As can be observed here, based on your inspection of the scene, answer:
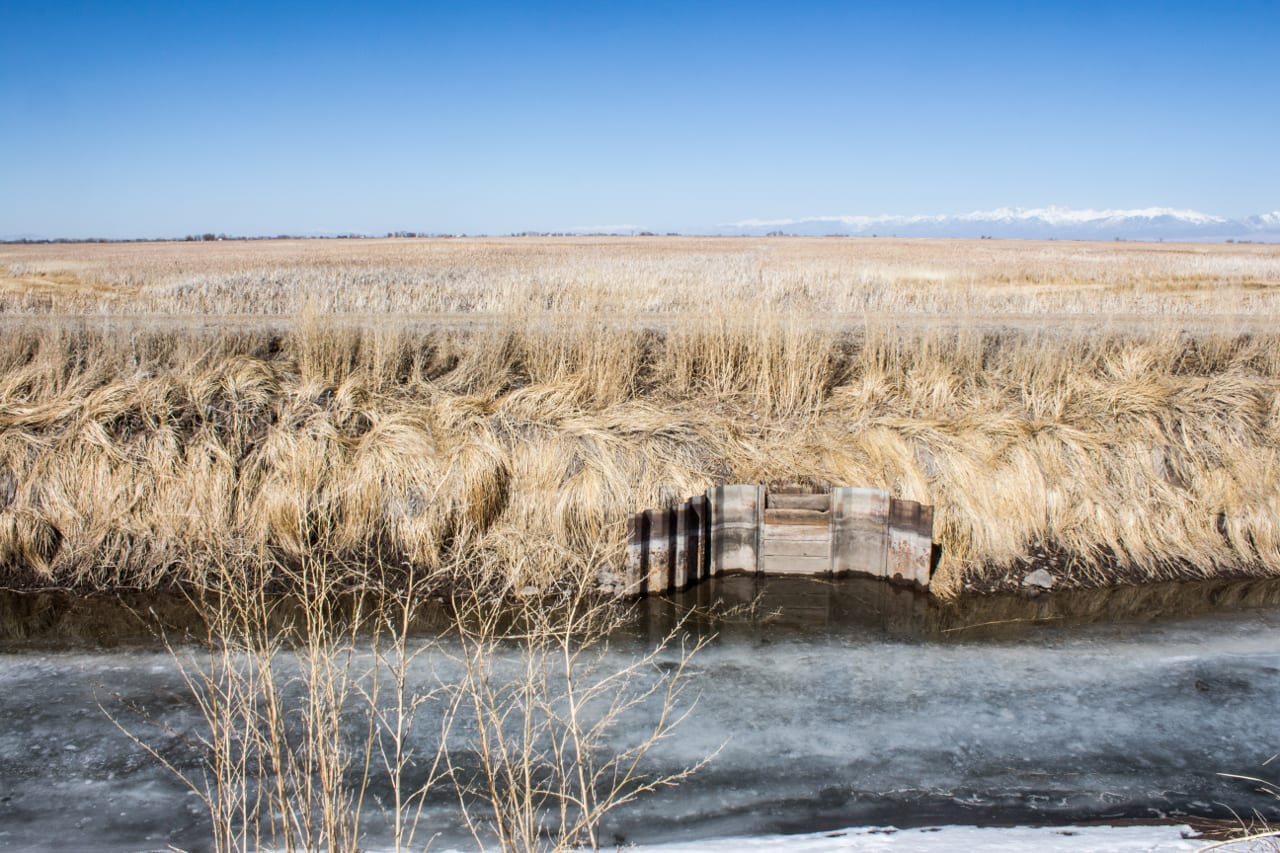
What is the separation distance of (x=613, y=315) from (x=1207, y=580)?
5.96 m

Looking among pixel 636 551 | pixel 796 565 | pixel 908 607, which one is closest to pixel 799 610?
pixel 796 565

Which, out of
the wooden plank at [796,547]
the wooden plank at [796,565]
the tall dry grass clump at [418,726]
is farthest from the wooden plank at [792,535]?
the tall dry grass clump at [418,726]

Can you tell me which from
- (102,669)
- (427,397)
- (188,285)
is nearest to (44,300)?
(188,285)

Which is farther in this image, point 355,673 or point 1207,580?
point 1207,580

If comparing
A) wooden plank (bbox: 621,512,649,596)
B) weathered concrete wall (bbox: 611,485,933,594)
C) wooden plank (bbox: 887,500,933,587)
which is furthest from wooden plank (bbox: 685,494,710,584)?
wooden plank (bbox: 887,500,933,587)

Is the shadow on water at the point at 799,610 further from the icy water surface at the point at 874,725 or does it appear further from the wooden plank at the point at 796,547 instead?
the wooden plank at the point at 796,547

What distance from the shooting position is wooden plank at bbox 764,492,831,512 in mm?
6863

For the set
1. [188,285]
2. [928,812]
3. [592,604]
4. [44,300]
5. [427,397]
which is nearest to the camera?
[928,812]

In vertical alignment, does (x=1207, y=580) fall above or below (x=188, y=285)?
below

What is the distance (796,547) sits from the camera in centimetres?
689

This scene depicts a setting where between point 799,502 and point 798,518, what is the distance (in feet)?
0.40

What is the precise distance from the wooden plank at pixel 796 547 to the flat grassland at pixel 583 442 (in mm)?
668

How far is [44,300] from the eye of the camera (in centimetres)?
1517

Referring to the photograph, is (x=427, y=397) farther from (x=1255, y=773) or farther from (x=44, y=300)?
(x=44, y=300)
